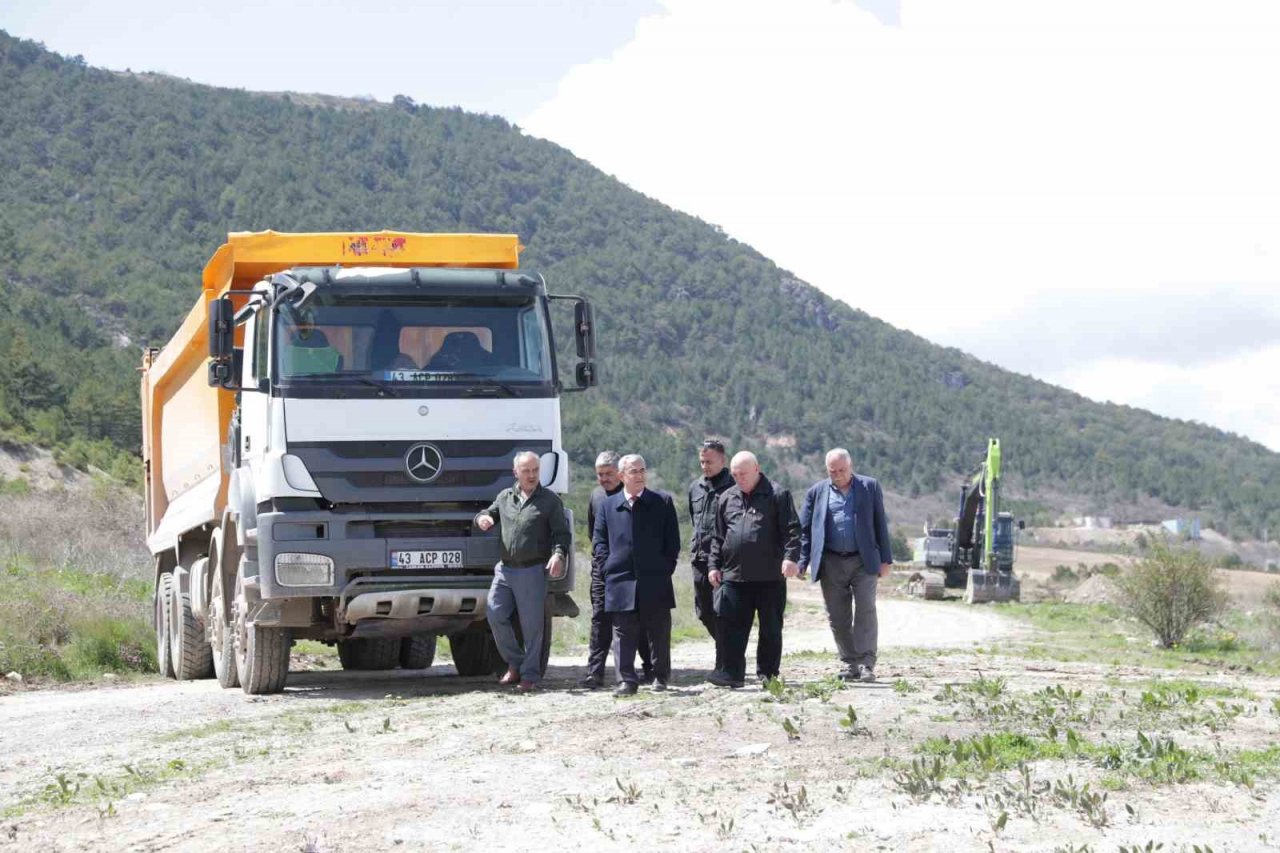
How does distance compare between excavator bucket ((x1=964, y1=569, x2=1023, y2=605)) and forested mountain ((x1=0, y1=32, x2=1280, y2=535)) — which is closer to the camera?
excavator bucket ((x1=964, y1=569, x2=1023, y2=605))

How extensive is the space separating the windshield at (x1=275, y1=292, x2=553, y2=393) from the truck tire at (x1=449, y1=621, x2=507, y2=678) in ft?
10.5

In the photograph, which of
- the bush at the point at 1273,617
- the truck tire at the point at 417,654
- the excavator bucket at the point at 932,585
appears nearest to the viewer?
the truck tire at the point at 417,654

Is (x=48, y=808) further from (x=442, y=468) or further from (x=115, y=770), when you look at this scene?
(x=442, y=468)

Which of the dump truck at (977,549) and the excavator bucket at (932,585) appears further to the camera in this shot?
the excavator bucket at (932,585)

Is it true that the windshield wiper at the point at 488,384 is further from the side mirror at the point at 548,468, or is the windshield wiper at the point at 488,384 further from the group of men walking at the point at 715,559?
the group of men walking at the point at 715,559

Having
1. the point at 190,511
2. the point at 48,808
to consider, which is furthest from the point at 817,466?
the point at 48,808

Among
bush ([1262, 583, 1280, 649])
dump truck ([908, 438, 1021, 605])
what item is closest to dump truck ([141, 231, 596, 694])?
bush ([1262, 583, 1280, 649])

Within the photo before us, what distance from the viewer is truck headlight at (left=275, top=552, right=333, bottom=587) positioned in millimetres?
11945

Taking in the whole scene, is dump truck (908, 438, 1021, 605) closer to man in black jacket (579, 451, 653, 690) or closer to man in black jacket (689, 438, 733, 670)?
man in black jacket (689, 438, 733, 670)

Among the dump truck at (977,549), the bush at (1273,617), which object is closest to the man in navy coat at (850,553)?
the bush at (1273,617)

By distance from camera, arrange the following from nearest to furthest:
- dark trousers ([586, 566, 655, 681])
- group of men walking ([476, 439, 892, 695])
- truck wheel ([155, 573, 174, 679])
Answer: group of men walking ([476, 439, 892, 695]) → dark trousers ([586, 566, 655, 681]) → truck wheel ([155, 573, 174, 679])

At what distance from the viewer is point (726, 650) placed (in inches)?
481

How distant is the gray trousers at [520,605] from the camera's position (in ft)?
40.6

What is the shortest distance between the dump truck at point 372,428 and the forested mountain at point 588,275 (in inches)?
2467
